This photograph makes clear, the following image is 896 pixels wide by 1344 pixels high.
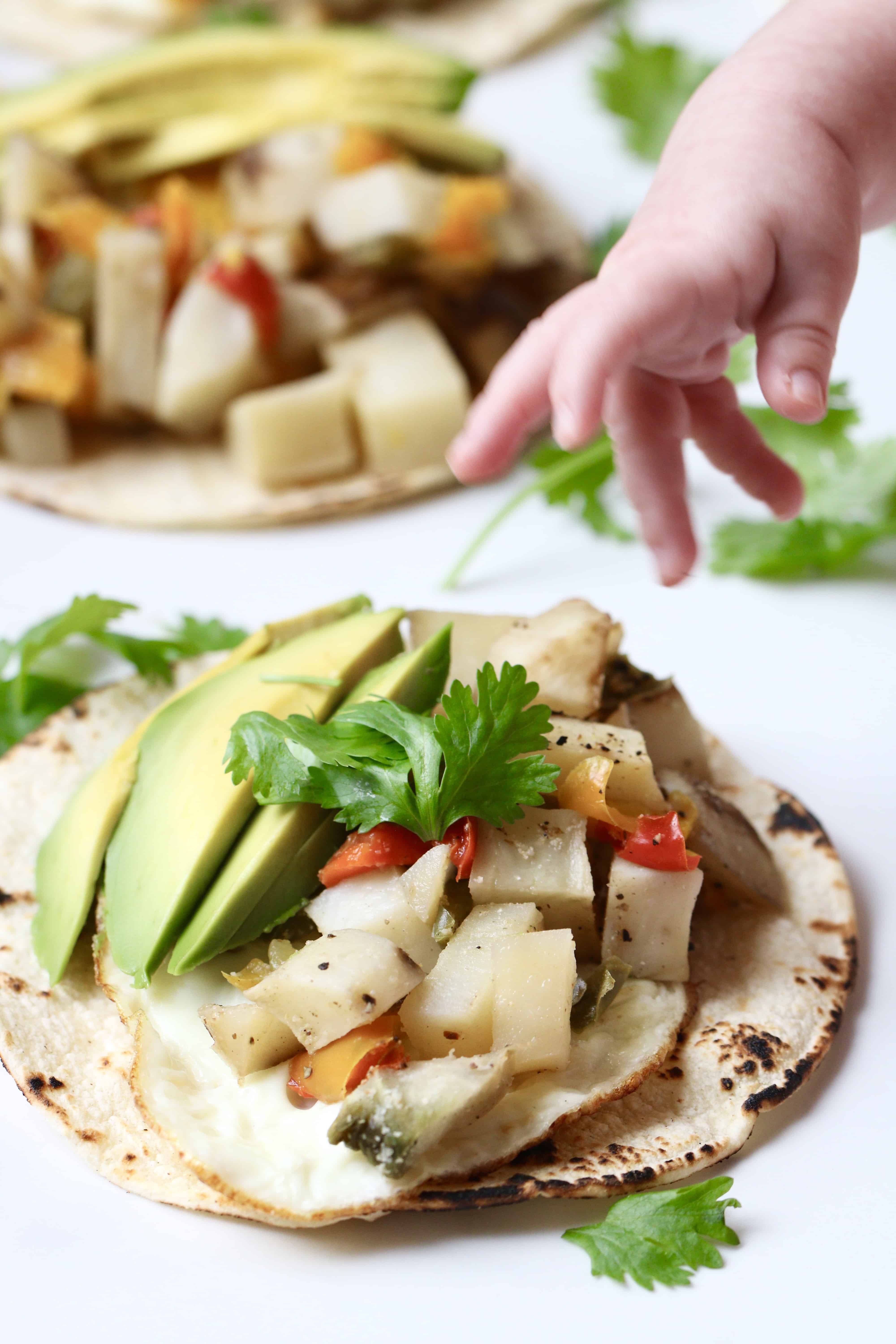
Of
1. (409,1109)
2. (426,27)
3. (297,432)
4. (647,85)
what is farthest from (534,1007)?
(426,27)

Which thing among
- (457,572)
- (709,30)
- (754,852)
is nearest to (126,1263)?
(754,852)

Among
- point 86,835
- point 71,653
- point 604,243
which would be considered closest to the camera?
point 86,835

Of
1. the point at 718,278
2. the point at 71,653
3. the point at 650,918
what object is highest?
the point at 718,278

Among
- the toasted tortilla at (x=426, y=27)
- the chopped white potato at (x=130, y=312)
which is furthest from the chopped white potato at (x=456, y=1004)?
the toasted tortilla at (x=426, y=27)

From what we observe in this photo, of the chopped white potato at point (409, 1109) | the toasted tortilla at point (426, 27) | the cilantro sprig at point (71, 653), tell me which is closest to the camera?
the chopped white potato at point (409, 1109)

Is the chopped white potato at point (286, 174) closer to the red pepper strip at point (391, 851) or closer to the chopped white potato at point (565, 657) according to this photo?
the chopped white potato at point (565, 657)

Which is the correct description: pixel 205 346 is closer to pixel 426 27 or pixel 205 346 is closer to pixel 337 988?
pixel 337 988

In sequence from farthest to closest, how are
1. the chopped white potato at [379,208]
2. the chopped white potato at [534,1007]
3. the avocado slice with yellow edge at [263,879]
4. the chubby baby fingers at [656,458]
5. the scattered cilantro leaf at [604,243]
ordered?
the scattered cilantro leaf at [604,243]
the chopped white potato at [379,208]
the chubby baby fingers at [656,458]
the avocado slice with yellow edge at [263,879]
the chopped white potato at [534,1007]

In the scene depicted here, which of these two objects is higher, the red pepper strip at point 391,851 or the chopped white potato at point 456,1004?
the red pepper strip at point 391,851
